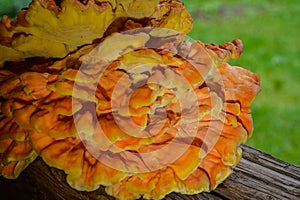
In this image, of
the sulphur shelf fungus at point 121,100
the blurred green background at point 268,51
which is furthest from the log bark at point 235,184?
the blurred green background at point 268,51

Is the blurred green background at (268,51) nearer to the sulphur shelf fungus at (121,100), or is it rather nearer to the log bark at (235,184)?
the log bark at (235,184)

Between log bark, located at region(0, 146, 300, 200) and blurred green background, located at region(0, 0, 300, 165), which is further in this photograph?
blurred green background, located at region(0, 0, 300, 165)

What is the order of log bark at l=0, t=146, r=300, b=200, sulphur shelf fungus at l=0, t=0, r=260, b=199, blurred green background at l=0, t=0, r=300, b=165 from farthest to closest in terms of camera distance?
blurred green background at l=0, t=0, r=300, b=165
log bark at l=0, t=146, r=300, b=200
sulphur shelf fungus at l=0, t=0, r=260, b=199

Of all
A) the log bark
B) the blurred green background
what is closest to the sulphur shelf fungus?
the log bark

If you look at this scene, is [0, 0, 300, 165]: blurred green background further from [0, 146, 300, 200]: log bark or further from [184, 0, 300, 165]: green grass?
[0, 146, 300, 200]: log bark

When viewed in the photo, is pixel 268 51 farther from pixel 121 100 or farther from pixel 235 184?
pixel 121 100

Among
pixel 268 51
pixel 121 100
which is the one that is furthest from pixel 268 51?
pixel 121 100
